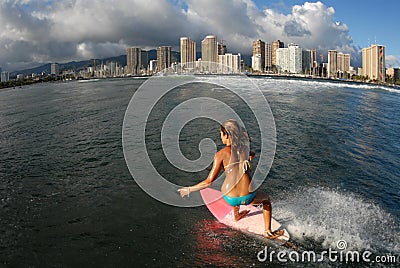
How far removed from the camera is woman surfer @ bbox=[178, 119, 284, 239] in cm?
638

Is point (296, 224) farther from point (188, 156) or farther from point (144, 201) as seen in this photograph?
point (188, 156)

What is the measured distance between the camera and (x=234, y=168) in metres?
6.63

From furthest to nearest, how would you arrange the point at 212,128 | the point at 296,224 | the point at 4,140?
the point at 212,128 < the point at 4,140 < the point at 296,224

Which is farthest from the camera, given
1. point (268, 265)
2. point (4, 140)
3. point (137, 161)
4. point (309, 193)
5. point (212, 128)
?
point (212, 128)

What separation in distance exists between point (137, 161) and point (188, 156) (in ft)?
9.74

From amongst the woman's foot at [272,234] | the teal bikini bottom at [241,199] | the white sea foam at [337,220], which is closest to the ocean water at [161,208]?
the white sea foam at [337,220]

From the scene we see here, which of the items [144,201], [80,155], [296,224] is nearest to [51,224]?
[144,201]

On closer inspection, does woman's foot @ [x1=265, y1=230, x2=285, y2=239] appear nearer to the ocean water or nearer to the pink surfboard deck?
the pink surfboard deck

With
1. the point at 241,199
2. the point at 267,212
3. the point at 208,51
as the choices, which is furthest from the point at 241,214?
the point at 208,51

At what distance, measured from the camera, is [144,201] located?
32.3ft

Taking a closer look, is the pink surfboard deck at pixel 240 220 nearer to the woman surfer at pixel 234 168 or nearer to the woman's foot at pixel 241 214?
the woman's foot at pixel 241 214

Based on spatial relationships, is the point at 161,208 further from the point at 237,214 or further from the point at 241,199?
the point at 241,199

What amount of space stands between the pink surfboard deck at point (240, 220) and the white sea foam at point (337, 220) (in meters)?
0.72

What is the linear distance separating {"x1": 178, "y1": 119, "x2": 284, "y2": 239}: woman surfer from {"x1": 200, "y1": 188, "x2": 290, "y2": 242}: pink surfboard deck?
95 centimetres
